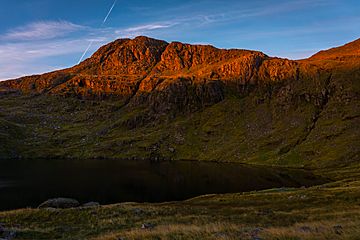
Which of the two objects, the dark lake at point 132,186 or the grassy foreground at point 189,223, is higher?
the grassy foreground at point 189,223

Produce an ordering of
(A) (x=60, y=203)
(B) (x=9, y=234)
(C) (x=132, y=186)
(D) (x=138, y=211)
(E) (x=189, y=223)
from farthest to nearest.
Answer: (C) (x=132, y=186)
(A) (x=60, y=203)
(D) (x=138, y=211)
(E) (x=189, y=223)
(B) (x=9, y=234)

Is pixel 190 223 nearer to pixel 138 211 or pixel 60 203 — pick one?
pixel 138 211

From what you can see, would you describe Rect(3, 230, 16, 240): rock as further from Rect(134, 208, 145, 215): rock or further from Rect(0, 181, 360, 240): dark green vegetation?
Rect(134, 208, 145, 215): rock

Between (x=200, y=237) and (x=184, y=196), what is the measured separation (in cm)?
8742

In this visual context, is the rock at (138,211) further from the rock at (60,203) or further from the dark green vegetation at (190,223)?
the rock at (60,203)

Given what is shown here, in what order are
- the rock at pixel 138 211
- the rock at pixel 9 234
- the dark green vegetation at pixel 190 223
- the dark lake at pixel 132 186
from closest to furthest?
the dark green vegetation at pixel 190 223
the rock at pixel 9 234
the rock at pixel 138 211
the dark lake at pixel 132 186

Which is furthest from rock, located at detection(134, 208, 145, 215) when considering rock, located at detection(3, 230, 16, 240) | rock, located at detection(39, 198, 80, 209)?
rock, located at detection(39, 198, 80, 209)

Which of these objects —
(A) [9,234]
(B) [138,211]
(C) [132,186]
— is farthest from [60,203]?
(C) [132,186]

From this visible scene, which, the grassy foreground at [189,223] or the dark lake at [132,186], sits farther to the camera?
the dark lake at [132,186]

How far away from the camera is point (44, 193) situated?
113250 millimetres

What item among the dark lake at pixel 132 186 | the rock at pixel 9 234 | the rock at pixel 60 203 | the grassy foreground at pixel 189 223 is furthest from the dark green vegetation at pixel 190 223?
the dark lake at pixel 132 186

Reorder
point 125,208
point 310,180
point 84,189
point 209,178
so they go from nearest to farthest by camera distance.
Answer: point 125,208
point 84,189
point 310,180
point 209,178

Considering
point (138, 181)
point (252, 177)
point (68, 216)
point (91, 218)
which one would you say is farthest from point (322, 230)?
point (252, 177)

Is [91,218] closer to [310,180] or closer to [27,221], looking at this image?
[27,221]
